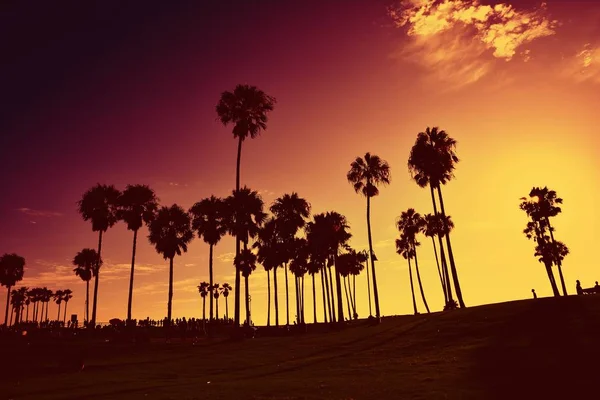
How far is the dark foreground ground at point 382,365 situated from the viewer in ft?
45.6

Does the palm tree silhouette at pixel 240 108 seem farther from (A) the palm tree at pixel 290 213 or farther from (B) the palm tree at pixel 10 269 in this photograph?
(B) the palm tree at pixel 10 269

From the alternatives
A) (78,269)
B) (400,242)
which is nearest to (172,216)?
(78,269)

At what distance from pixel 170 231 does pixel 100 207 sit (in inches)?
405

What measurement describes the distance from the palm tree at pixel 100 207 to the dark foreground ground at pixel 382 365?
24.1m

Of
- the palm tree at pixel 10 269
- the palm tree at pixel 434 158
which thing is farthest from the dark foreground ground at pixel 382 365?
the palm tree at pixel 10 269

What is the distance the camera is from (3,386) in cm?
1961

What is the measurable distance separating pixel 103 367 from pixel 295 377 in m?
14.9

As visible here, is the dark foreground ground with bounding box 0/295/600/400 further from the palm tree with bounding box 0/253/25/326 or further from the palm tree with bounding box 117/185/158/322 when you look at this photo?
the palm tree with bounding box 0/253/25/326

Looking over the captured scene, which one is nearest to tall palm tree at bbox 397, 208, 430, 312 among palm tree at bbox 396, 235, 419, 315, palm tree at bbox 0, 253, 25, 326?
palm tree at bbox 396, 235, 419, 315

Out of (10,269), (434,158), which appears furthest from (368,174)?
(10,269)

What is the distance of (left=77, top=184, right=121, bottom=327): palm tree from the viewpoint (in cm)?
5741

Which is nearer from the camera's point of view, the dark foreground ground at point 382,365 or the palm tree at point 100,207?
the dark foreground ground at point 382,365

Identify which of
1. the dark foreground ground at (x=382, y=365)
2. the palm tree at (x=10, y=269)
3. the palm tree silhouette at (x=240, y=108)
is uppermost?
the palm tree silhouette at (x=240, y=108)

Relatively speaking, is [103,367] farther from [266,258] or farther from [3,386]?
[266,258]
